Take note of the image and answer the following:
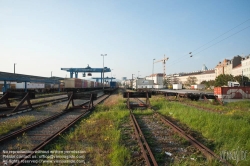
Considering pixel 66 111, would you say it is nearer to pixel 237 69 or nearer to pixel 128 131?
pixel 128 131

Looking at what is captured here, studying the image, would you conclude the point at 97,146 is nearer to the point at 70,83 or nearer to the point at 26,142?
the point at 26,142

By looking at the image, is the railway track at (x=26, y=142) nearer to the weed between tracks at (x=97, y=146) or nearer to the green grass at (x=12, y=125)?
the weed between tracks at (x=97, y=146)

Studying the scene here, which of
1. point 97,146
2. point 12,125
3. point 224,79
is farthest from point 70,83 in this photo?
point 224,79

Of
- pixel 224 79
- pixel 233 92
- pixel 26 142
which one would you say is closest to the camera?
pixel 26 142

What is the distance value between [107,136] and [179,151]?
92.4 inches

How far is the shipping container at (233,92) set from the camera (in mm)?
22266

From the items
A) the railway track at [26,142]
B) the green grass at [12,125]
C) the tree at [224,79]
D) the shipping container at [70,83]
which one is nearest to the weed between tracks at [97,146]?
the railway track at [26,142]

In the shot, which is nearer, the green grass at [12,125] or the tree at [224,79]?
the green grass at [12,125]

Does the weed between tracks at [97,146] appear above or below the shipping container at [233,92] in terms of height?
below

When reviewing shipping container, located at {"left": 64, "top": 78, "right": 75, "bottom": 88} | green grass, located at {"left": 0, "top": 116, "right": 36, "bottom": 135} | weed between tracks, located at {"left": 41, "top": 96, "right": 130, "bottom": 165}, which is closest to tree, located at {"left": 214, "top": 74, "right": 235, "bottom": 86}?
shipping container, located at {"left": 64, "top": 78, "right": 75, "bottom": 88}

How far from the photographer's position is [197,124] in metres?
7.77

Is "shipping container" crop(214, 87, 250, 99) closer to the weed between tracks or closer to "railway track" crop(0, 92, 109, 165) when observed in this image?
the weed between tracks

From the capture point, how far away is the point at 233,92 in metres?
22.7

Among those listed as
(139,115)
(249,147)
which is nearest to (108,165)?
(249,147)
